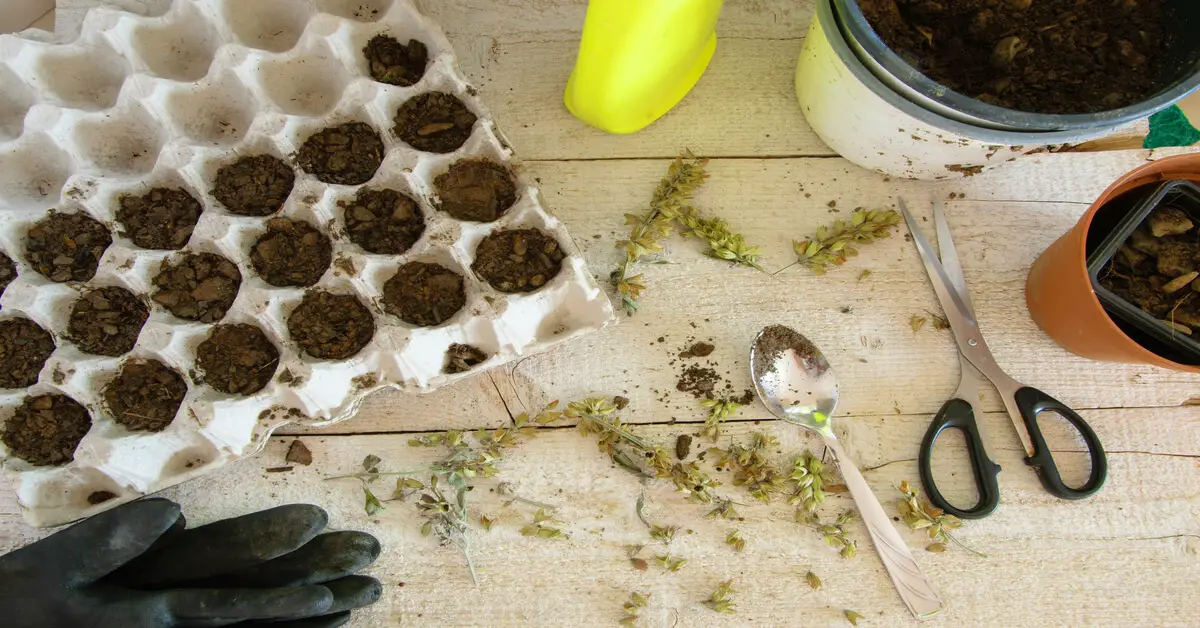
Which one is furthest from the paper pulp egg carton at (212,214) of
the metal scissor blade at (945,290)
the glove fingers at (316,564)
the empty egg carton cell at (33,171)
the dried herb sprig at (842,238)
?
the metal scissor blade at (945,290)

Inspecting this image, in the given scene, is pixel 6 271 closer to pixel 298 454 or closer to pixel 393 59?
pixel 298 454

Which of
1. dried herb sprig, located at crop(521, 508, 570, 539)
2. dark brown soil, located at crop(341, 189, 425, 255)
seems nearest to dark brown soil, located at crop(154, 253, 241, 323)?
dark brown soil, located at crop(341, 189, 425, 255)

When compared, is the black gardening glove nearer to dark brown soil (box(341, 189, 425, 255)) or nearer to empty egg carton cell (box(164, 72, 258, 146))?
dark brown soil (box(341, 189, 425, 255))

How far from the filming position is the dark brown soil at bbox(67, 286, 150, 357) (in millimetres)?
926

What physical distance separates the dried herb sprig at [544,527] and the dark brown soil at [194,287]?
0.48 metres

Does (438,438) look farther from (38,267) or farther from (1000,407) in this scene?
(1000,407)

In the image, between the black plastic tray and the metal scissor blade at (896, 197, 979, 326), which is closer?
the black plastic tray

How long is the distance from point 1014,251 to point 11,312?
4.36ft

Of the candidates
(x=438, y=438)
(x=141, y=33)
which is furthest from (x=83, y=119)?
(x=438, y=438)

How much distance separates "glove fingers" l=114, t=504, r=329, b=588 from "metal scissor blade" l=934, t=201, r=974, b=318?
897mm

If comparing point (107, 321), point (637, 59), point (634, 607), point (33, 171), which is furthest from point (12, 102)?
point (634, 607)

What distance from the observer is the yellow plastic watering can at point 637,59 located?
0.86 metres

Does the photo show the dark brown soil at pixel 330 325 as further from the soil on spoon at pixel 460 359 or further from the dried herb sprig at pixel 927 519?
the dried herb sprig at pixel 927 519

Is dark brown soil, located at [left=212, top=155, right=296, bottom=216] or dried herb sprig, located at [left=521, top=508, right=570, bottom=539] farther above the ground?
dark brown soil, located at [left=212, top=155, right=296, bottom=216]
